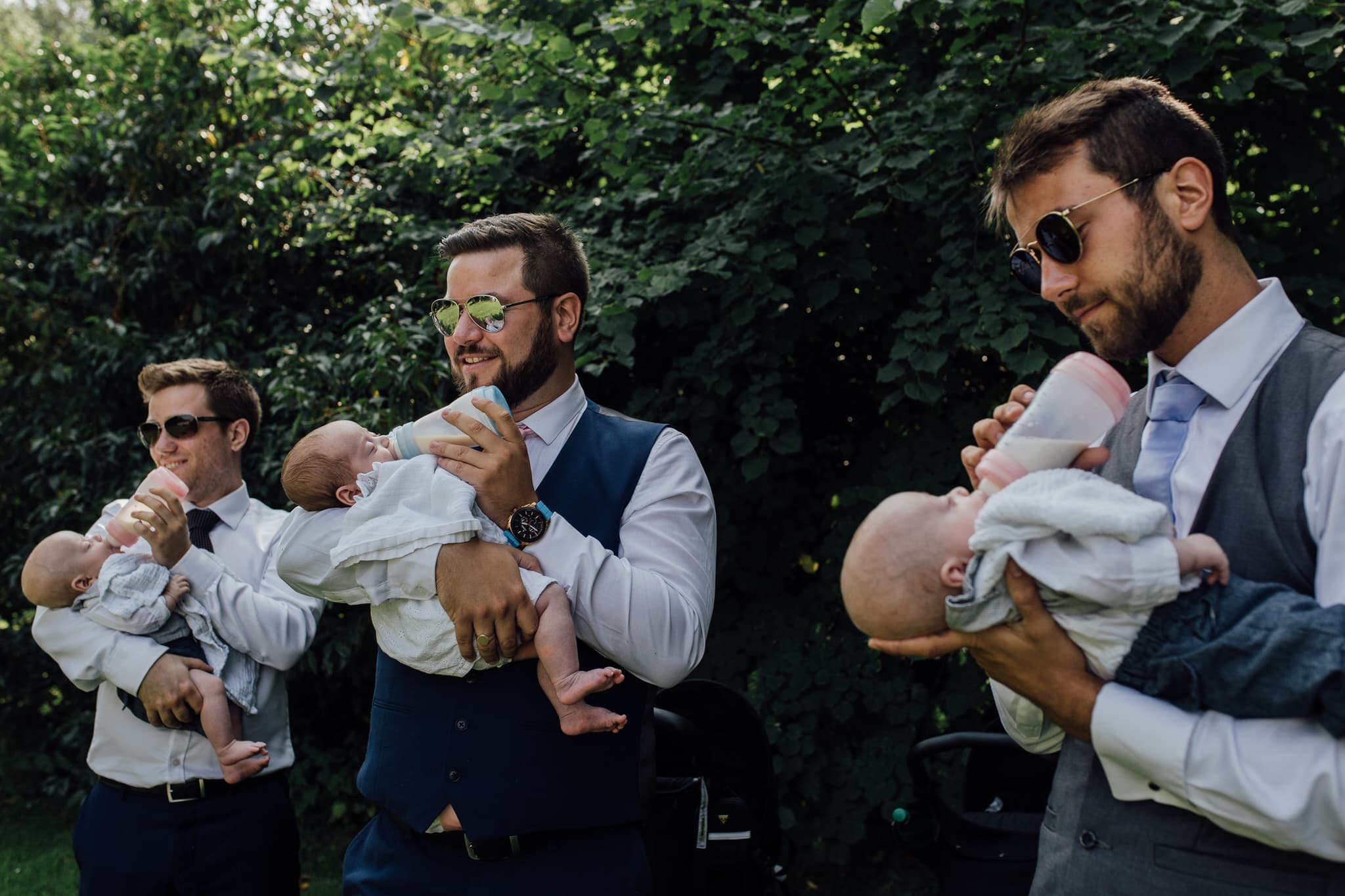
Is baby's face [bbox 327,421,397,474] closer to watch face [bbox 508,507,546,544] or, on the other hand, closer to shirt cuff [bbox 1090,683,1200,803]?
watch face [bbox 508,507,546,544]

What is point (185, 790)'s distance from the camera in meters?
2.91

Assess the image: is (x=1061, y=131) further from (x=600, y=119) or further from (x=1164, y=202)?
(x=600, y=119)

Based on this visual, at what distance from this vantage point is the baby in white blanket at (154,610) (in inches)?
111

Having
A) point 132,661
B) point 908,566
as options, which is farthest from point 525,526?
point 132,661

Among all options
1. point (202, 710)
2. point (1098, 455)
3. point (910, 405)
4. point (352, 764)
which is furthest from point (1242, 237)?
point (352, 764)

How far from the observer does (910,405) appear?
14.8 feet

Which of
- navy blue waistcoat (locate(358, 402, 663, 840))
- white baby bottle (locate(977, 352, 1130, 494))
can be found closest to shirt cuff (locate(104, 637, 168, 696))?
navy blue waistcoat (locate(358, 402, 663, 840))

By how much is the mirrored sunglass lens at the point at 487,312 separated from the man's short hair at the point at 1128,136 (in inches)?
48.1

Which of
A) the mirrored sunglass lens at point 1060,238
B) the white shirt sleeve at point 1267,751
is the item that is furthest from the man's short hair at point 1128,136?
the white shirt sleeve at point 1267,751

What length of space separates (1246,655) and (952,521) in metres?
0.45

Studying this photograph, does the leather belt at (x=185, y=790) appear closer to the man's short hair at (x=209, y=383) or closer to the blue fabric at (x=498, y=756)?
the blue fabric at (x=498, y=756)

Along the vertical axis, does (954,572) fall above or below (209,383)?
below

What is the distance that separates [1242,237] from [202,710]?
3.83 m

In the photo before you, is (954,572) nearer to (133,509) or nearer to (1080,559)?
Answer: (1080,559)
